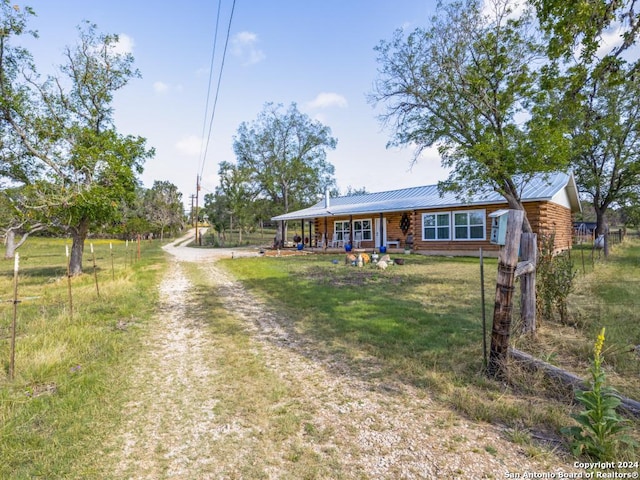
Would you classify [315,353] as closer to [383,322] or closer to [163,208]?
[383,322]

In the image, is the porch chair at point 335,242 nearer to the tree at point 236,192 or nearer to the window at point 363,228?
the window at point 363,228

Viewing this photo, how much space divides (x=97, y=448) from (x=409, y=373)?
3069mm

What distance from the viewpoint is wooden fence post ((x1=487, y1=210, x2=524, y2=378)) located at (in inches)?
148

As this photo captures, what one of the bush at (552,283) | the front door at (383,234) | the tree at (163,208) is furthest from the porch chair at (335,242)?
the tree at (163,208)

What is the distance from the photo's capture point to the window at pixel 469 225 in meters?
17.1

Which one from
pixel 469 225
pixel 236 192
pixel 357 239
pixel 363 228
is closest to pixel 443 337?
pixel 469 225

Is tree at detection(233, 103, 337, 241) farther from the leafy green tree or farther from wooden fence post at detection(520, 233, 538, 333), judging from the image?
wooden fence post at detection(520, 233, 538, 333)

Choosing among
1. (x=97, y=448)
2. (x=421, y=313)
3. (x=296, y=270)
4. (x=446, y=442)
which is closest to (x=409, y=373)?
(x=446, y=442)

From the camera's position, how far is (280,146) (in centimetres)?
3912

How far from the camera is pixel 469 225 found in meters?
17.6

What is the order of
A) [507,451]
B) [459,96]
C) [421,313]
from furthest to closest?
[459,96]
[421,313]
[507,451]

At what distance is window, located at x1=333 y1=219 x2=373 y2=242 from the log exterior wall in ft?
0.78

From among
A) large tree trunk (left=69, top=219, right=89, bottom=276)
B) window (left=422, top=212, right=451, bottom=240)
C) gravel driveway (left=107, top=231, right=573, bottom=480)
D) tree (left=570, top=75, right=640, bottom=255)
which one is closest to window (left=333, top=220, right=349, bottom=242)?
window (left=422, top=212, right=451, bottom=240)

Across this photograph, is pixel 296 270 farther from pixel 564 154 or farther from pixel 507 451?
pixel 507 451
